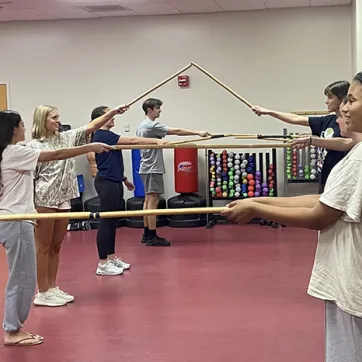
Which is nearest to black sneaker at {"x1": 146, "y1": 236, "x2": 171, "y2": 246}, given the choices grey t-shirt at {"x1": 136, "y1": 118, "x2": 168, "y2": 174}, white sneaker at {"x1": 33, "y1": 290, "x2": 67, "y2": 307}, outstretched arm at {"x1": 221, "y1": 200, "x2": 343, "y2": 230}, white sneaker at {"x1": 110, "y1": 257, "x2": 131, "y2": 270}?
grey t-shirt at {"x1": 136, "y1": 118, "x2": 168, "y2": 174}

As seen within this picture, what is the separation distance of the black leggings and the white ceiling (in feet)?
11.0

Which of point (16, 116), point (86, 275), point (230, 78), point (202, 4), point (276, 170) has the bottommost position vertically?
point (86, 275)

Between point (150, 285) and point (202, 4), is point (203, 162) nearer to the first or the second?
point (202, 4)

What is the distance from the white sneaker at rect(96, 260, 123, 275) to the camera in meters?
5.88

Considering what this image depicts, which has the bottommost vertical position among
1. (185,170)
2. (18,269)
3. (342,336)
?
(18,269)

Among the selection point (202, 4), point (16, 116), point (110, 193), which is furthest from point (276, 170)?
point (16, 116)

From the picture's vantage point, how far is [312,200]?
237cm

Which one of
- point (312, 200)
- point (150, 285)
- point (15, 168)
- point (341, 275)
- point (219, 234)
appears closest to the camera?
point (341, 275)

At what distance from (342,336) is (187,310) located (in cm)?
265

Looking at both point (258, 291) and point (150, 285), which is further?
point (150, 285)

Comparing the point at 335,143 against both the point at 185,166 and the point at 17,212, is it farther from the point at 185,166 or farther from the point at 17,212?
the point at 185,166

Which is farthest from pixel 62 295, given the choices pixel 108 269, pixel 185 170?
pixel 185 170

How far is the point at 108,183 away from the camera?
578 cm

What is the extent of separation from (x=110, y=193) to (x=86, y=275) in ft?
2.88
